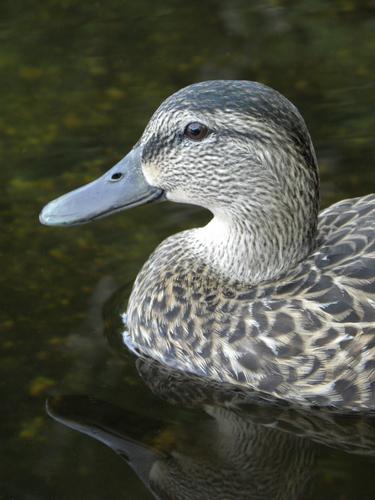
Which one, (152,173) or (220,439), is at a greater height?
(152,173)

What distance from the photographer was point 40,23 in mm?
9047

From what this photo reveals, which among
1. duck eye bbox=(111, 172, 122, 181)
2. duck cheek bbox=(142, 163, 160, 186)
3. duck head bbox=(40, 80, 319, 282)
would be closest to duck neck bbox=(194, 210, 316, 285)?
duck head bbox=(40, 80, 319, 282)

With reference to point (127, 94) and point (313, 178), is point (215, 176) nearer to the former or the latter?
point (313, 178)

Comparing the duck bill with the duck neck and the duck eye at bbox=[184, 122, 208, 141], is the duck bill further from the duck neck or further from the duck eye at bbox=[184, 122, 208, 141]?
the duck neck

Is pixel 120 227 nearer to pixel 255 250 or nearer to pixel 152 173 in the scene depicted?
pixel 152 173

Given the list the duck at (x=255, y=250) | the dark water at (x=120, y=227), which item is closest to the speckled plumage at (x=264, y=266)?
the duck at (x=255, y=250)

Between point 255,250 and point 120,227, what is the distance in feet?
4.54

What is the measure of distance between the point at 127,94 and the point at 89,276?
6.99 ft

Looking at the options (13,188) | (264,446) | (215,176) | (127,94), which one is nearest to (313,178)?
(215,176)

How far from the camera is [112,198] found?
5.77 m

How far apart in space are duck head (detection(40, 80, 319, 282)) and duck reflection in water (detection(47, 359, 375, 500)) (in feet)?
2.44

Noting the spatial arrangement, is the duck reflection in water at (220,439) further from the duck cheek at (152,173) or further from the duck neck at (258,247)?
the duck cheek at (152,173)

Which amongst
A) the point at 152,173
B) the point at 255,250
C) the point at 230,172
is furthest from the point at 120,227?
the point at 230,172

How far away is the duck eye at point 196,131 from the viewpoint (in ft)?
18.0
